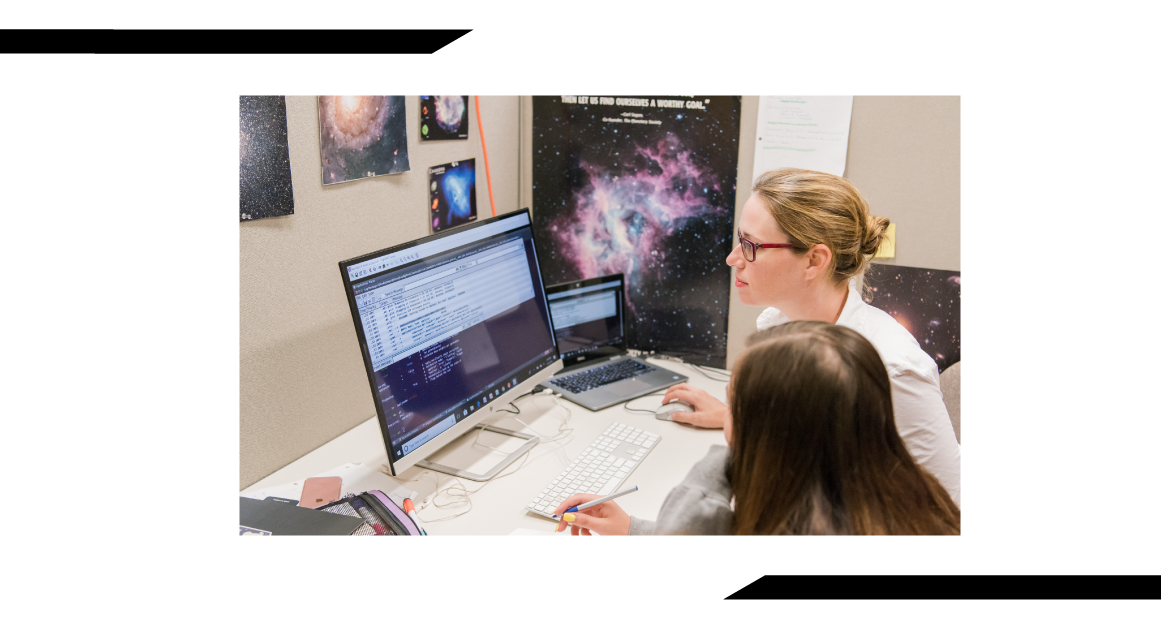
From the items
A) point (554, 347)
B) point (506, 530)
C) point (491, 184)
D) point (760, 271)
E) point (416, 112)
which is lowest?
point (506, 530)

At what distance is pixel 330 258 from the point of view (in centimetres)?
119

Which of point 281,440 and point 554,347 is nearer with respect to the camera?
point 281,440

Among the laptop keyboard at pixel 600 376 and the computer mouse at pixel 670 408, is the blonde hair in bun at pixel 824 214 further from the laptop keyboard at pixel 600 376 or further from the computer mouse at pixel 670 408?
the laptop keyboard at pixel 600 376

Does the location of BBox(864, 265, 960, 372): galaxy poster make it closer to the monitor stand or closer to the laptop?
the laptop

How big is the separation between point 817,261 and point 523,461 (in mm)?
623

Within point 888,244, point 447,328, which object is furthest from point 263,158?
point 888,244

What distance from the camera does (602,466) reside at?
1167 millimetres

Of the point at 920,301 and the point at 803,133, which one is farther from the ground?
the point at 803,133

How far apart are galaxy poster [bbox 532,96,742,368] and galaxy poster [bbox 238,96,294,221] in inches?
26.0

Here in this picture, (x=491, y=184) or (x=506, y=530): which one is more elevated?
(x=491, y=184)

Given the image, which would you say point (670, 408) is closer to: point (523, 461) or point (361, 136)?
point (523, 461)
